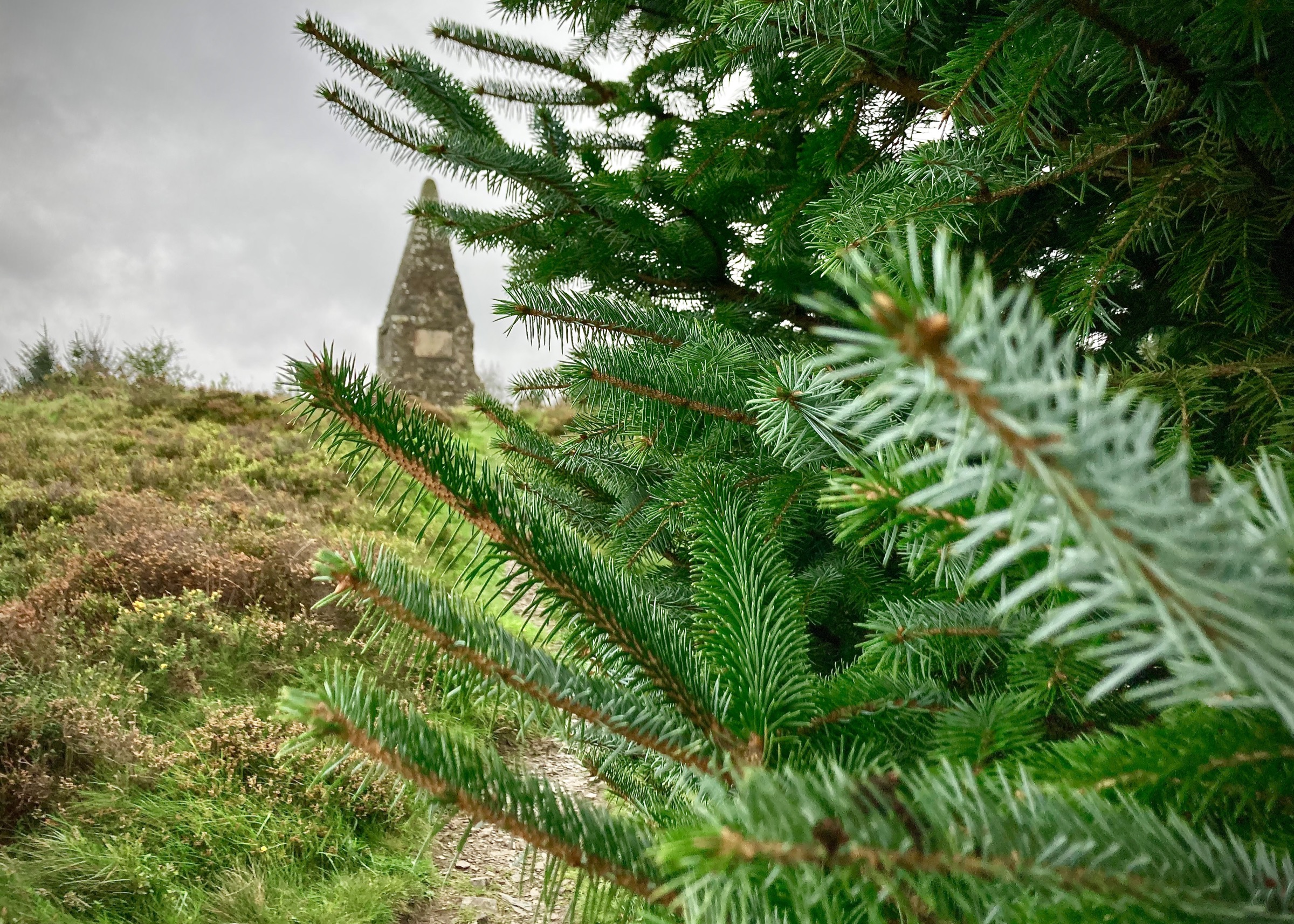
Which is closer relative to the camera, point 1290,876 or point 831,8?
point 1290,876

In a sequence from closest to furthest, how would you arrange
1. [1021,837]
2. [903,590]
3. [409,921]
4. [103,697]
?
[1021,837] → [903,590] → [409,921] → [103,697]

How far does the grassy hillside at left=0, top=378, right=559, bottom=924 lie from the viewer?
2496 mm

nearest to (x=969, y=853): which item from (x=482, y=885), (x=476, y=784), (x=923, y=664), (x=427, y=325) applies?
(x=476, y=784)

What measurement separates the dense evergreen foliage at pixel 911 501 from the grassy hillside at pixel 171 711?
0.26 meters

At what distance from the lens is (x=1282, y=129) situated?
82 cm

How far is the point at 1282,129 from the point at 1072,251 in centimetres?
43

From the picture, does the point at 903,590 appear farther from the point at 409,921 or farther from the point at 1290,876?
the point at 409,921

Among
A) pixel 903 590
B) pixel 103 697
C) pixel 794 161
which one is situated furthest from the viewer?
pixel 103 697

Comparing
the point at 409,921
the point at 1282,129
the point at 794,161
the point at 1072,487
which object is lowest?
the point at 409,921

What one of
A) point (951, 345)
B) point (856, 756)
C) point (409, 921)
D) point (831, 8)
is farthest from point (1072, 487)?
point (409, 921)

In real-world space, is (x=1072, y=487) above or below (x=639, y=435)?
below

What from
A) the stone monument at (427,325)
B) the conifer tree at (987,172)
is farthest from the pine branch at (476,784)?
the stone monument at (427,325)

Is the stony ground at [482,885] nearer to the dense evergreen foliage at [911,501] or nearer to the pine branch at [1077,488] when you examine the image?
the dense evergreen foliage at [911,501]

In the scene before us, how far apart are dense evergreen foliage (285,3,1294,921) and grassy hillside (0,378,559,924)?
26 centimetres
